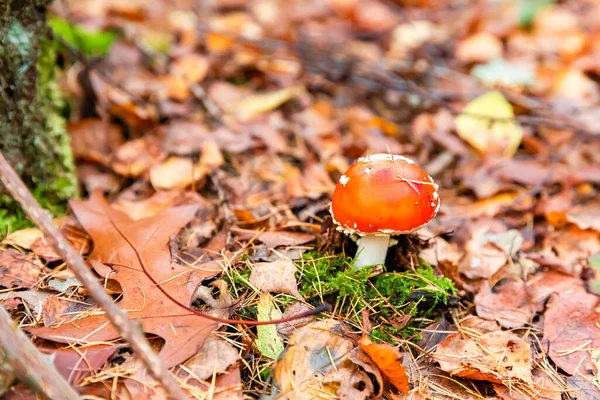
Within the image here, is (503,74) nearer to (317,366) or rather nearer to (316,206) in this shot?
(316,206)

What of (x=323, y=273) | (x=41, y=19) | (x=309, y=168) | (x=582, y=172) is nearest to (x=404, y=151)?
(x=309, y=168)

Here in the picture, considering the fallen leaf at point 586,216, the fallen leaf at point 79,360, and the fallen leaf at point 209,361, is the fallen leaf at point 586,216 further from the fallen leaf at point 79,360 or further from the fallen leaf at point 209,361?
the fallen leaf at point 79,360

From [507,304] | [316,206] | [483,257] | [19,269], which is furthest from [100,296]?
[483,257]

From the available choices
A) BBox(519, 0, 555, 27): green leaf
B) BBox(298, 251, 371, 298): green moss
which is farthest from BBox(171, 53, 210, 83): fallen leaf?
BBox(519, 0, 555, 27): green leaf

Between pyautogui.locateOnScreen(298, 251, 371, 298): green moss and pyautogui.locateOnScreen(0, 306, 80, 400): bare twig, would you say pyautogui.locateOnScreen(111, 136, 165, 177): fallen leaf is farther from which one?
pyautogui.locateOnScreen(0, 306, 80, 400): bare twig

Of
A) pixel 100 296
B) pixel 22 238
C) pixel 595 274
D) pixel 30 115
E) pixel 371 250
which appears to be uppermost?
pixel 30 115

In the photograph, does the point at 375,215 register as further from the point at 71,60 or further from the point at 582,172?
the point at 71,60
